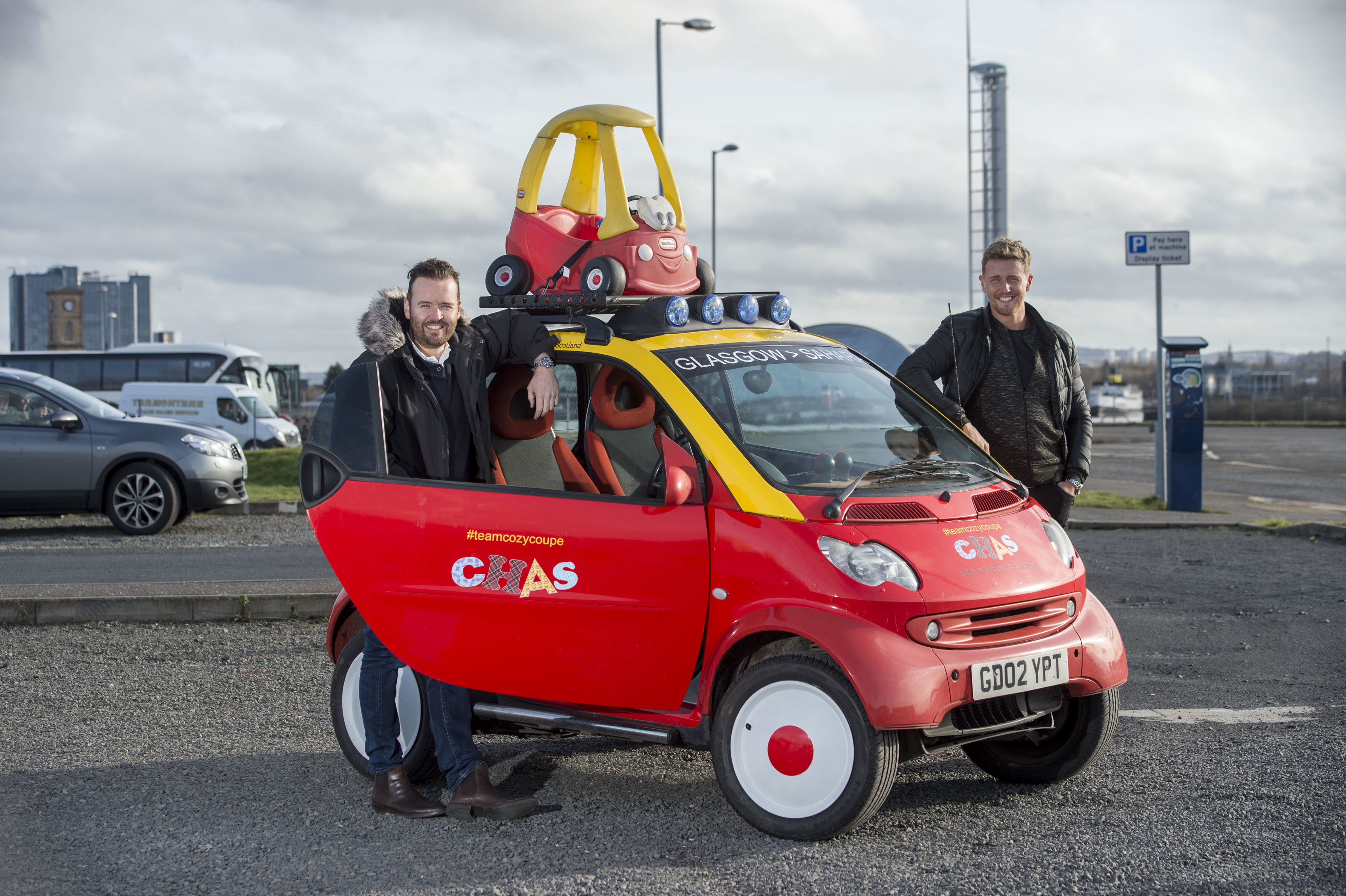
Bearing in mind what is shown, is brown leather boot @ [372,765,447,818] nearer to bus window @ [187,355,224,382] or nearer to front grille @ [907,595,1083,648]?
front grille @ [907,595,1083,648]

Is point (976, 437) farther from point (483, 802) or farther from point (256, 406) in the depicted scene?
point (256, 406)

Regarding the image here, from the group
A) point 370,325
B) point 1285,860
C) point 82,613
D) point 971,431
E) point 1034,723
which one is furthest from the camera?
point 82,613

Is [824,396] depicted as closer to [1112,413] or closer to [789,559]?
[789,559]

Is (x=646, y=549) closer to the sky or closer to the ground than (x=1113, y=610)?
closer to the sky

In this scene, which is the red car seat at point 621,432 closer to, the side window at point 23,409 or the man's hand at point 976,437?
the man's hand at point 976,437

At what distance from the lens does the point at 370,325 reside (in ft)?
15.1

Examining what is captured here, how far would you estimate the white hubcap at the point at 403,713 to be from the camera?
15.5ft

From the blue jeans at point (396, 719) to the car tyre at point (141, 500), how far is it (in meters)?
9.41

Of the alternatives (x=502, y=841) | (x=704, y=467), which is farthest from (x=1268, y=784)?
(x=502, y=841)

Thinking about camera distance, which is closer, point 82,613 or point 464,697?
point 464,697

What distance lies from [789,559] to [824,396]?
3.30 feet

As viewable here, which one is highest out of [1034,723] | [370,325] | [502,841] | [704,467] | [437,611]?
[370,325]

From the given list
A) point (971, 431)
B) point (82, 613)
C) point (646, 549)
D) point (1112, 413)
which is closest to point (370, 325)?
point (646, 549)

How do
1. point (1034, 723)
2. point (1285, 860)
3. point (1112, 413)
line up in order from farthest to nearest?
1. point (1112, 413)
2. point (1034, 723)
3. point (1285, 860)
